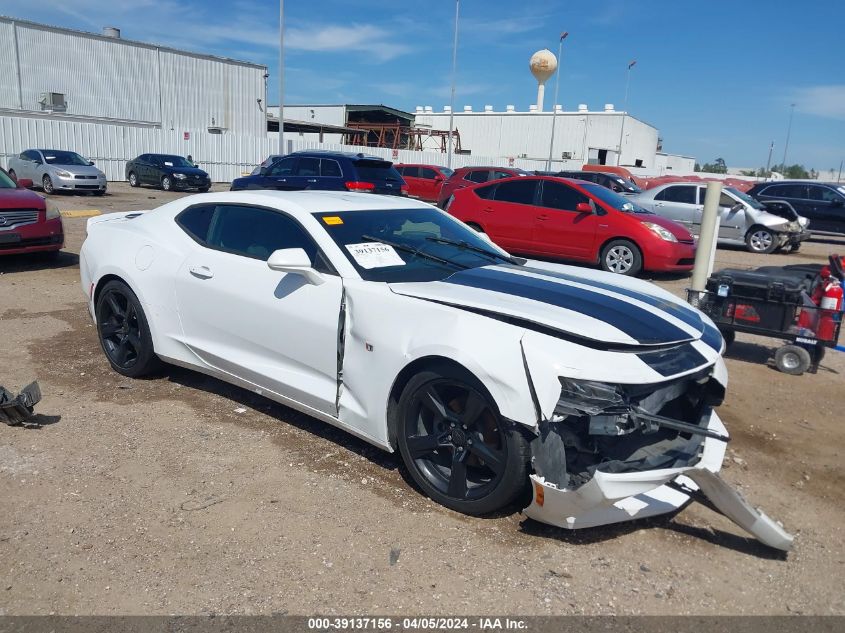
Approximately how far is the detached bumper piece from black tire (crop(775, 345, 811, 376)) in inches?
243

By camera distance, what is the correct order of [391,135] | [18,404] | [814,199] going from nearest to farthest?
[18,404], [814,199], [391,135]

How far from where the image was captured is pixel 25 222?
29.7 ft

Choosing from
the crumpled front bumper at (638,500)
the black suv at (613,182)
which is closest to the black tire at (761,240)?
the black suv at (613,182)

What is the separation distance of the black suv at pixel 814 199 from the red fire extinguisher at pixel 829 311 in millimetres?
15319

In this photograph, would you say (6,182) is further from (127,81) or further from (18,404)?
(127,81)

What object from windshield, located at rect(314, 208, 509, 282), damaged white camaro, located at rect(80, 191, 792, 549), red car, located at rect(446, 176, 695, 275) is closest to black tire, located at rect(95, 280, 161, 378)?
damaged white camaro, located at rect(80, 191, 792, 549)

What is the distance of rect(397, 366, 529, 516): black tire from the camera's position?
3.14 m

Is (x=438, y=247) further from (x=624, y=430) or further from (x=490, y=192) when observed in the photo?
(x=490, y=192)

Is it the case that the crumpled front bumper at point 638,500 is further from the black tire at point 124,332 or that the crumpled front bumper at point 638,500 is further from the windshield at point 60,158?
the windshield at point 60,158

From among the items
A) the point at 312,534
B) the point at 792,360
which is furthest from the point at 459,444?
the point at 792,360

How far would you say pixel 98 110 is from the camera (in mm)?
36125

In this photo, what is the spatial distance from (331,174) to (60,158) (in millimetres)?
11372

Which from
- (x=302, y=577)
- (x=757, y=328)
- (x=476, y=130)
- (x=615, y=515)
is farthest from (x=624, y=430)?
(x=476, y=130)

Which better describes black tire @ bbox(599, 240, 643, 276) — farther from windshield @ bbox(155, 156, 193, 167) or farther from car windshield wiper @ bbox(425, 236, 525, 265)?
windshield @ bbox(155, 156, 193, 167)
